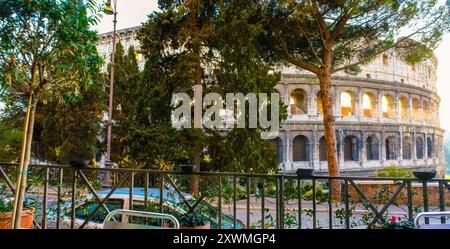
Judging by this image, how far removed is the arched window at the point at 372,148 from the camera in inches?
996

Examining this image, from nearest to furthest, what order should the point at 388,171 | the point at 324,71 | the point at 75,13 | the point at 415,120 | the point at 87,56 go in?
1. the point at 75,13
2. the point at 87,56
3. the point at 324,71
4. the point at 388,171
5. the point at 415,120

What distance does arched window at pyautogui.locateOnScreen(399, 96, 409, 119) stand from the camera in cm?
2667

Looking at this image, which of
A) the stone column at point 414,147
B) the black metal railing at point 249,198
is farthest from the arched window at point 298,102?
the black metal railing at point 249,198

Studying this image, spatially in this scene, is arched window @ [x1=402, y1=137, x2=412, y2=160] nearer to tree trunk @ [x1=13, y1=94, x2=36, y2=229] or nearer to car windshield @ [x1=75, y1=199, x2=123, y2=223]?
car windshield @ [x1=75, y1=199, x2=123, y2=223]

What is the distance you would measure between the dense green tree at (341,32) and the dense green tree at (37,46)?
8664 mm

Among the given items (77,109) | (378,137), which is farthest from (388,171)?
(77,109)

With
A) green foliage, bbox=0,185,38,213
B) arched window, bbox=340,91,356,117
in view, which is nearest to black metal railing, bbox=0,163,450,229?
green foliage, bbox=0,185,38,213

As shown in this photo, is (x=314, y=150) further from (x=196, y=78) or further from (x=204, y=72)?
(x=196, y=78)

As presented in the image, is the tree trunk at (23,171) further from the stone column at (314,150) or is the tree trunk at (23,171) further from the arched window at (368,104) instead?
the arched window at (368,104)

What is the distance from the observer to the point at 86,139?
17.9 m

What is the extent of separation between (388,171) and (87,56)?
17752 millimetres

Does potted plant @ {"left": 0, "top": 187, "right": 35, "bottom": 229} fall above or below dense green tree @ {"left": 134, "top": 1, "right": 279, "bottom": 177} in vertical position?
below

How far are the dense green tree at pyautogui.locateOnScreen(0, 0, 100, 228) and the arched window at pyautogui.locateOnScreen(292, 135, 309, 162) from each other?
70.4ft

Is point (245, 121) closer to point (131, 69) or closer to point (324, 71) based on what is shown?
point (324, 71)
